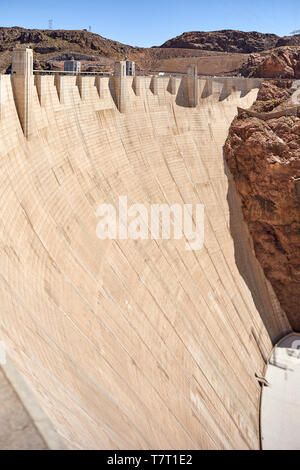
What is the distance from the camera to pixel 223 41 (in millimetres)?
64625

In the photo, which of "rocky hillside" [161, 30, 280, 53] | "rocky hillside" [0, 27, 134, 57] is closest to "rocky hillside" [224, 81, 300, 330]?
"rocky hillside" [0, 27, 134, 57]

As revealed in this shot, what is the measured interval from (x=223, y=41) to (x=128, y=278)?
193 ft

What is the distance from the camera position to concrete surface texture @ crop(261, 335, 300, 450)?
664 inches

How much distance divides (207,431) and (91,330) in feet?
19.8

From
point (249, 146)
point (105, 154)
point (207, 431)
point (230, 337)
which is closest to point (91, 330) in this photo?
point (207, 431)

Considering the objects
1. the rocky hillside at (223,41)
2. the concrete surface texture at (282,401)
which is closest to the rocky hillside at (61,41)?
the rocky hillside at (223,41)

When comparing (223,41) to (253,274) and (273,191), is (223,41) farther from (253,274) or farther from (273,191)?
(253,274)

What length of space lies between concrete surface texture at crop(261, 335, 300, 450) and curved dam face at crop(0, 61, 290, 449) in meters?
0.53

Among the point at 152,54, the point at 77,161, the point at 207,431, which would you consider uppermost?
the point at 152,54

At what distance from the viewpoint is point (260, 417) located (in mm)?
18109

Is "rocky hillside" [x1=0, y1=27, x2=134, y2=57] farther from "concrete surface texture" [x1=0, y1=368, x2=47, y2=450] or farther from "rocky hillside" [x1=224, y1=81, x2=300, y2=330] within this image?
"concrete surface texture" [x1=0, y1=368, x2=47, y2=450]

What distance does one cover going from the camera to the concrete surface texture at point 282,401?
16.9 metres

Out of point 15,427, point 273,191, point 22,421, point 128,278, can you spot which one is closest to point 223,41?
point 273,191

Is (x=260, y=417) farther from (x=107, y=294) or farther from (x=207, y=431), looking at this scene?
(x=107, y=294)
